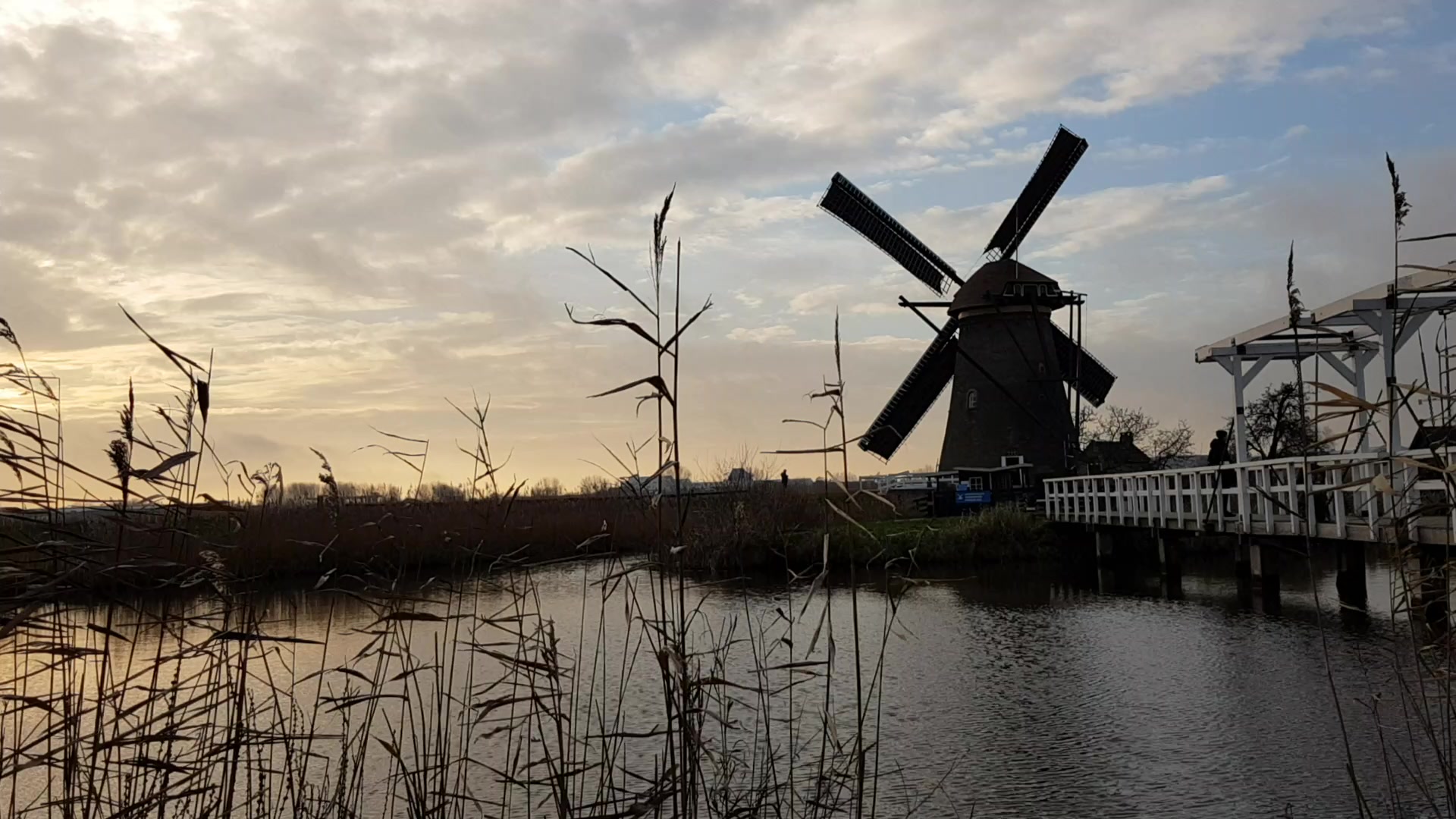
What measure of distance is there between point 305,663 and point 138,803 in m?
7.47

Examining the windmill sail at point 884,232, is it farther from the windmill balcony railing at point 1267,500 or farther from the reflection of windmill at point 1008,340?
the windmill balcony railing at point 1267,500

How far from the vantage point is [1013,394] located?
27.8 meters

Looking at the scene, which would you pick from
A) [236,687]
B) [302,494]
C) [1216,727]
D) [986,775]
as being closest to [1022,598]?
[1216,727]

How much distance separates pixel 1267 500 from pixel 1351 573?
1.28m

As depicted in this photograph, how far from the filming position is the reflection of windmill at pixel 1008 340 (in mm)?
27766

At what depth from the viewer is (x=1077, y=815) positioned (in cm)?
598

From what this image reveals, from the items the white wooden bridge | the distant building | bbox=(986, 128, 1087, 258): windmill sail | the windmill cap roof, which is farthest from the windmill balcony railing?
bbox=(986, 128, 1087, 258): windmill sail

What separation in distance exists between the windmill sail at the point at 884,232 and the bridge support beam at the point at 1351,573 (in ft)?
58.0

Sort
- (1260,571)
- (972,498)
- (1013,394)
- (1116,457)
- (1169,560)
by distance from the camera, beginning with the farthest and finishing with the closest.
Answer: (1116,457)
(1013,394)
(972,498)
(1169,560)
(1260,571)

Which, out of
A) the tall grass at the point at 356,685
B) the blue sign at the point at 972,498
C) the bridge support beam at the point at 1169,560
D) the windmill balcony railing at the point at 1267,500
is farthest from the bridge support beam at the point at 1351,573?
the blue sign at the point at 972,498

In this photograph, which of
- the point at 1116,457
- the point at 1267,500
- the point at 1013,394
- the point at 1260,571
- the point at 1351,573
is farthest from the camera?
the point at 1116,457

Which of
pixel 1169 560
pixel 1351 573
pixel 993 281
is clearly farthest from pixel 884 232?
pixel 1351 573

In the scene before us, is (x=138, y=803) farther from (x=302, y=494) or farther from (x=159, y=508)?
(x=302, y=494)

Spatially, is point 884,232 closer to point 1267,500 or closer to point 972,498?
point 972,498
